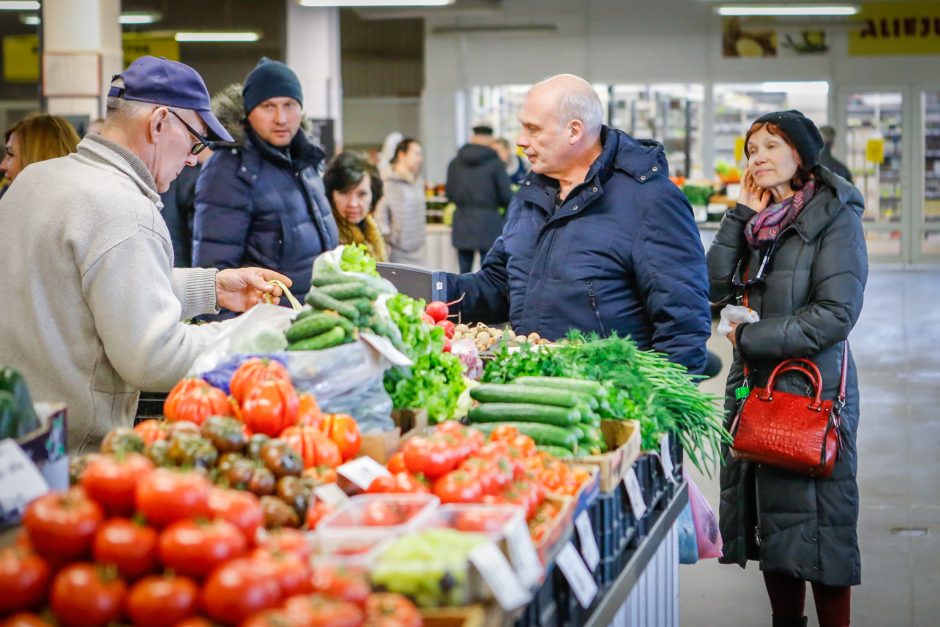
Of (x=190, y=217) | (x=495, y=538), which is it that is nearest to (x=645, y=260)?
(x=495, y=538)

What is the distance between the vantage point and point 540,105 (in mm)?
3814

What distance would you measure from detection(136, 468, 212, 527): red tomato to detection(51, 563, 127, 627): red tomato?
0.11 m

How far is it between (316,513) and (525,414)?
0.89 m

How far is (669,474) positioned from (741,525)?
3.21 feet

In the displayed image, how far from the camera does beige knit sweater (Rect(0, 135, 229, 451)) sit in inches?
105

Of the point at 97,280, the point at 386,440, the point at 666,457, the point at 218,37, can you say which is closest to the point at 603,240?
the point at 666,457

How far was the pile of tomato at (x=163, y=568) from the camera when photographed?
1602 millimetres

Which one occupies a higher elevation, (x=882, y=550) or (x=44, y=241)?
(x=44, y=241)

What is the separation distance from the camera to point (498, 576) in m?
1.79

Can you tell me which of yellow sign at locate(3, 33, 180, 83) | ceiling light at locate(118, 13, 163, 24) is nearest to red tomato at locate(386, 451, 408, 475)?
yellow sign at locate(3, 33, 180, 83)

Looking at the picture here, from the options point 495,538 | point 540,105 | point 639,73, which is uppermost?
point 639,73

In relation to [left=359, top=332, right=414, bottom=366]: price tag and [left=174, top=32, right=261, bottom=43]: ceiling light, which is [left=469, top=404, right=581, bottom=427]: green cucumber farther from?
[left=174, top=32, right=261, bottom=43]: ceiling light

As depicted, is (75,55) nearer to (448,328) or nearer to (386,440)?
(448,328)

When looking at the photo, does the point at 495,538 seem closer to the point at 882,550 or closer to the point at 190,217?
the point at 882,550
